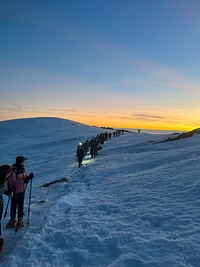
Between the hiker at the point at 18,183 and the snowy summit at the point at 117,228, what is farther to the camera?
the hiker at the point at 18,183

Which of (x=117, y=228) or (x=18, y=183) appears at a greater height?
(x=18, y=183)

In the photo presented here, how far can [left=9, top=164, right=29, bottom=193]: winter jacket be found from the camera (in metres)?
6.25

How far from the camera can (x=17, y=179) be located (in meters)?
6.39

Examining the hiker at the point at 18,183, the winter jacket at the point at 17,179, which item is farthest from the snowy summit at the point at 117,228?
the winter jacket at the point at 17,179

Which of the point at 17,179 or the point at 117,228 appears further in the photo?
the point at 17,179

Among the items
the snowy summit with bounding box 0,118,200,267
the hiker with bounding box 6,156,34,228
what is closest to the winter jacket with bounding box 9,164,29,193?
the hiker with bounding box 6,156,34,228

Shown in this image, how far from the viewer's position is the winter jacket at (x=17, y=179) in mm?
6254

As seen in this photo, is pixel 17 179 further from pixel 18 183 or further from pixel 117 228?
pixel 117 228

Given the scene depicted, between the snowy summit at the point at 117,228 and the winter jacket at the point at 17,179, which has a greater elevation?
the winter jacket at the point at 17,179

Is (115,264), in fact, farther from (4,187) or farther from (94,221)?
(4,187)

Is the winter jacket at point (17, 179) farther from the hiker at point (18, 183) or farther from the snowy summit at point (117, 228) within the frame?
the snowy summit at point (117, 228)

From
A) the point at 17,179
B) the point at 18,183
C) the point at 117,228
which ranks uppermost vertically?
the point at 17,179

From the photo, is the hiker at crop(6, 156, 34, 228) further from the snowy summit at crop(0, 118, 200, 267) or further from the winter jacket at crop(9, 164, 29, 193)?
the snowy summit at crop(0, 118, 200, 267)

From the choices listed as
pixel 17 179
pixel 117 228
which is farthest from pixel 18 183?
pixel 117 228
